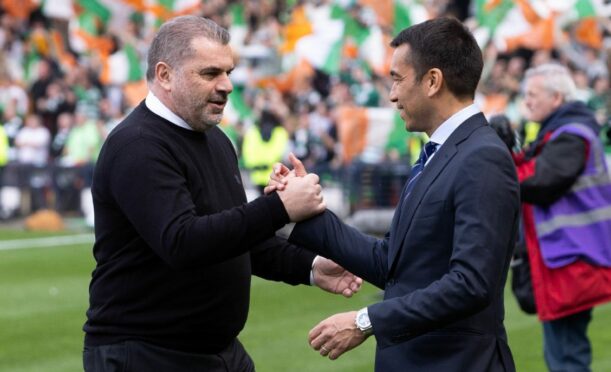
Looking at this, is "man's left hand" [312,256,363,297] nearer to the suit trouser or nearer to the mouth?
the suit trouser

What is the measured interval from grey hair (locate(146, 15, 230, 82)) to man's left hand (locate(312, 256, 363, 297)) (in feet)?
3.43

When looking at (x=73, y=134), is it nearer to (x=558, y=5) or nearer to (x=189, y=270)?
(x=558, y=5)

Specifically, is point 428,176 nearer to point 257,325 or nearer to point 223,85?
point 223,85

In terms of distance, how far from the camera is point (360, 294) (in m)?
12.7

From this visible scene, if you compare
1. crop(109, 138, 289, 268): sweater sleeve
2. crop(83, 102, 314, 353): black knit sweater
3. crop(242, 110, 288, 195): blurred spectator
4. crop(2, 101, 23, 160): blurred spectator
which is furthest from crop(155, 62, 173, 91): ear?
crop(2, 101, 23, 160): blurred spectator

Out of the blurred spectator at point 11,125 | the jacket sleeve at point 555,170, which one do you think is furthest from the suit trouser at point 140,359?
the blurred spectator at point 11,125

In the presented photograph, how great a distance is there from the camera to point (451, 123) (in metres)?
4.39

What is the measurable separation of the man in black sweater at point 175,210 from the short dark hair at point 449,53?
0.69 m

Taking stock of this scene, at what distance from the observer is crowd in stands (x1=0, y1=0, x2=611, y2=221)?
1906cm

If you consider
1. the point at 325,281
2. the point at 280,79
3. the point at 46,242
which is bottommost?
the point at 46,242

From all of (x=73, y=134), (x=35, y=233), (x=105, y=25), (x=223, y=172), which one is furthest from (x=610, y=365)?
(x=105, y=25)

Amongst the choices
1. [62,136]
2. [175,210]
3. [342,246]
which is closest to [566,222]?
[342,246]

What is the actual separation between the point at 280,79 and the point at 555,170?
16.3 m

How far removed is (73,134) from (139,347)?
17.3 meters
